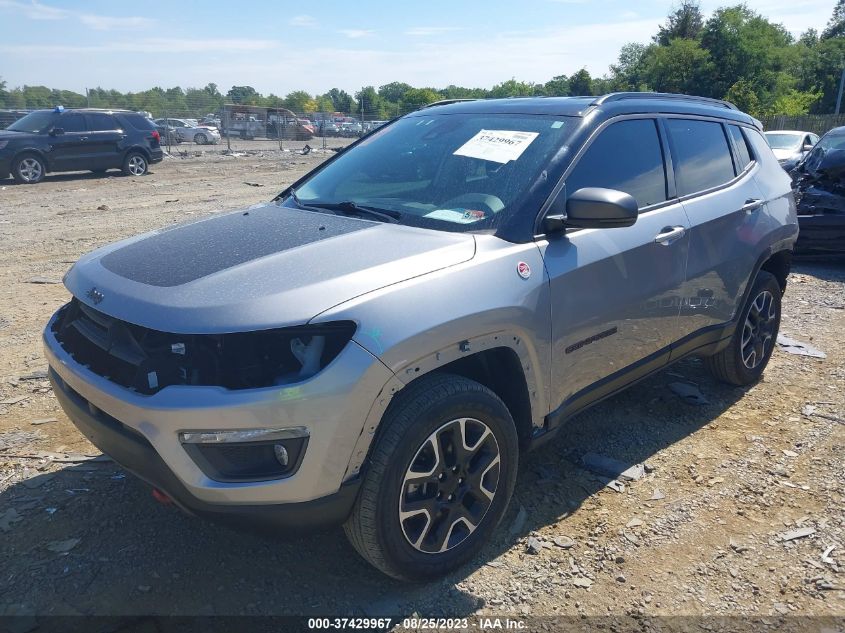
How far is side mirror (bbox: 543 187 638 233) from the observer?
2857mm

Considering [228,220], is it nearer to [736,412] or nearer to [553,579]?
[553,579]

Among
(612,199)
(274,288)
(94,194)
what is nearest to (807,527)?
(612,199)

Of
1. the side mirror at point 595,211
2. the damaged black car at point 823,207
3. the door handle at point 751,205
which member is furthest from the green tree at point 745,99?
the side mirror at point 595,211

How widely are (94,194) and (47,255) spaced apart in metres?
6.85

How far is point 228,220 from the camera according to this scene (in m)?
3.45

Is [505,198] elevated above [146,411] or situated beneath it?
elevated above

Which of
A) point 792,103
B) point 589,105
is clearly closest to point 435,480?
point 589,105

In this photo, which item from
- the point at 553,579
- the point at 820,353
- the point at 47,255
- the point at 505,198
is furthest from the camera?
the point at 47,255

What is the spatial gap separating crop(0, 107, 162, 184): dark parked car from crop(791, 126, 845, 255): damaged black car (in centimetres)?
1573

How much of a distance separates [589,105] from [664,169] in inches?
24.9

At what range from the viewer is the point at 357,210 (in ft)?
10.8

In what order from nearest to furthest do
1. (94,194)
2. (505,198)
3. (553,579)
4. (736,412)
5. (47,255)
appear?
(553,579), (505,198), (736,412), (47,255), (94,194)

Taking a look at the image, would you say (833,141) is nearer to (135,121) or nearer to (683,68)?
(135,121)

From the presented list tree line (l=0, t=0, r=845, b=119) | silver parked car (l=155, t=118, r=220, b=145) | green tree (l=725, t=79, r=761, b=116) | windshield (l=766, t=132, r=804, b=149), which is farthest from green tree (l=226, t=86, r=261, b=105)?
windshield (l=766, t=132, r=804, b=149)
